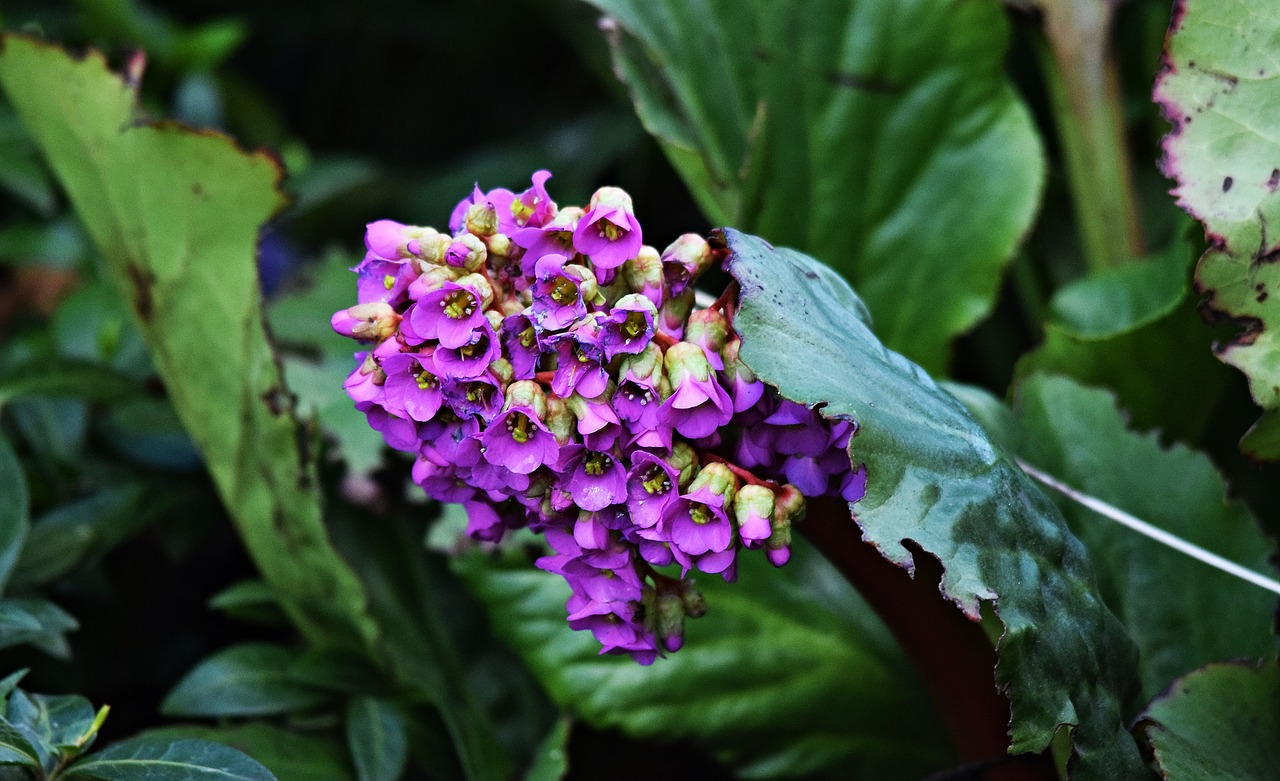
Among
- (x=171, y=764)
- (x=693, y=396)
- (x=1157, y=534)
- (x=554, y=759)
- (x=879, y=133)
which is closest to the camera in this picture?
(x=693, y=396)

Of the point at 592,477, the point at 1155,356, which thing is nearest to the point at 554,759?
the point at 592,477

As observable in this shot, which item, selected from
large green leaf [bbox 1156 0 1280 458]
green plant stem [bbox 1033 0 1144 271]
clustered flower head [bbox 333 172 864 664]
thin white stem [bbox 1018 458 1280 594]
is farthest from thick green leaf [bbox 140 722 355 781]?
green plant stem [bbox 1033 0 1144 271]

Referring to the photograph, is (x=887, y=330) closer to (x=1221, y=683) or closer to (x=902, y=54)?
(x=902, y=54)

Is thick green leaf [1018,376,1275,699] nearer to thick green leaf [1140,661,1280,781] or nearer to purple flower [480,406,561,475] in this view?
thick green leaf [1140,661,1280,781]

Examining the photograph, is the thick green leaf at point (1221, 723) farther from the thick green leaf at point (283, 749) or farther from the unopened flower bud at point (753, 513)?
the thick green leaf at point (283, 749)

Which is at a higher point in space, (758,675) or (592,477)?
(592,477)

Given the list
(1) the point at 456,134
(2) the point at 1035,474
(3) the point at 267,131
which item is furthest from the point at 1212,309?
(1) the point at 456,134

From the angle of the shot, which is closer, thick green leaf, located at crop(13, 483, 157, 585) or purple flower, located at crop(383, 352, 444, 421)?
purple flower, located at crop(383, 352, 444, 421)

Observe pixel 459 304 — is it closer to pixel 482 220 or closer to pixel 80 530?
pixel 482 220

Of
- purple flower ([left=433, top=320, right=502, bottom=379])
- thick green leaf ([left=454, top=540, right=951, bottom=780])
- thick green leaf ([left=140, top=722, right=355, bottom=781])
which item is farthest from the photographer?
thick green leaf ([left=454, top=540, right=951, bottom=780])
